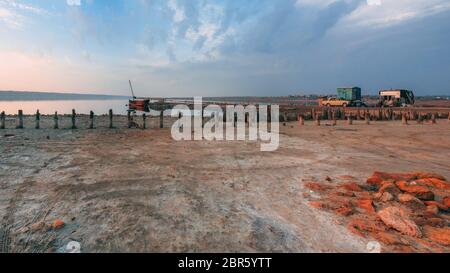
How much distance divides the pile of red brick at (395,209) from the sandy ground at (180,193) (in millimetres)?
549

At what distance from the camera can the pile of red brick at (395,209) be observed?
509 centimetres

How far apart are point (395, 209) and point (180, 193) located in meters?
5.49

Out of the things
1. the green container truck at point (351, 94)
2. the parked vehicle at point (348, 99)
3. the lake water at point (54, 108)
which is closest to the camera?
the parked vehicle at point (348, 99)

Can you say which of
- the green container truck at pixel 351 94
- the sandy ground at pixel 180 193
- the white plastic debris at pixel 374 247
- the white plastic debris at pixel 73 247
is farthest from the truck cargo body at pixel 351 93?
the white plastic debris at pixel 73 247

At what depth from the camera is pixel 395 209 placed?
5.84 meters

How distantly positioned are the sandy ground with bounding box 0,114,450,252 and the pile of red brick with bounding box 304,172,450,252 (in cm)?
55

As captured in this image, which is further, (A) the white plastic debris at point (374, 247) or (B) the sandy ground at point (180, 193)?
(B) the sandy ground at point (180, 193)

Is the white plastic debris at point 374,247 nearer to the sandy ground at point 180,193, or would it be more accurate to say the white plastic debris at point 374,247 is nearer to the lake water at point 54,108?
the sandy ground at point 180,193

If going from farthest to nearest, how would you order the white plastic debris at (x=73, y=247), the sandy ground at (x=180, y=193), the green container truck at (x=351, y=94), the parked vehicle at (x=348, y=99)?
the green container truck at (x=351, y=94)
the parked vehicle at (x=348, y=99)
the sandy ground at (x=180, y=193)
the white plastic debris at (x=73, y=247)

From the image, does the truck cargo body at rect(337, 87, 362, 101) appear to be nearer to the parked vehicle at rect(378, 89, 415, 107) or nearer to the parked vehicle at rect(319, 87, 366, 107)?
the parked vehicle at rect(319, 87, 366, 107)

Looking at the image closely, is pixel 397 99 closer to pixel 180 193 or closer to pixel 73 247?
pixel 180 193

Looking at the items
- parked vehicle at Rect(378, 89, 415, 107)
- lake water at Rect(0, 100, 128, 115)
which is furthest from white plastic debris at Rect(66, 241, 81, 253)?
lake water at Rect(0, 100, 128, 115)

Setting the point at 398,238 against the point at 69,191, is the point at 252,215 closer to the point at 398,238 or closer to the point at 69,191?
the point at 398,238
